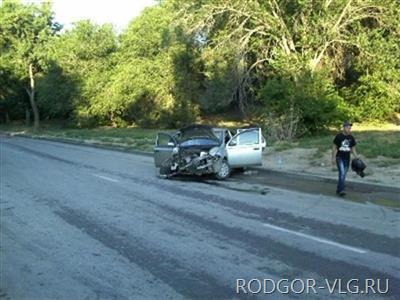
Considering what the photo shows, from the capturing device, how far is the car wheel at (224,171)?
16.7 m

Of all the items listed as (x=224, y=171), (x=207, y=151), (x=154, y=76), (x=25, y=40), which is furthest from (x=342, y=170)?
(x=25, y=40)

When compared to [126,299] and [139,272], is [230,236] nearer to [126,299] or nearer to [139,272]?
[139,272]

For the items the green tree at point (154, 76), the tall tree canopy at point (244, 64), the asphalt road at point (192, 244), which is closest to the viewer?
the asphalt road at point (192, 244)

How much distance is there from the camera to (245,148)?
17547 millimetres

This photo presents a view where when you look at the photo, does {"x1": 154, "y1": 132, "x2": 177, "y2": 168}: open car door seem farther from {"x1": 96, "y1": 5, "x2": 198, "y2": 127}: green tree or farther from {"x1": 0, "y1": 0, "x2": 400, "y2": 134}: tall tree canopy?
{"x1": 96, "y1": 5, "x2": 198, "y2": 127}: green tree

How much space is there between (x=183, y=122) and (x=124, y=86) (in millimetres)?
5507

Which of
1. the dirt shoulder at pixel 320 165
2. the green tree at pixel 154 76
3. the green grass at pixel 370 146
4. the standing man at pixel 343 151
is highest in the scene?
the green tree at pixel 154 76

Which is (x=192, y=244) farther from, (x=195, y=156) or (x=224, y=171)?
(x=224, y=171)

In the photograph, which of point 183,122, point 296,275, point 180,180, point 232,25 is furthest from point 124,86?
point 296,275

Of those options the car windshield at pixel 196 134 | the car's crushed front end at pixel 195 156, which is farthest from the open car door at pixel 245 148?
the car windshield at pixel 196 134

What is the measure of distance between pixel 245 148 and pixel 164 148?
231 centimetres

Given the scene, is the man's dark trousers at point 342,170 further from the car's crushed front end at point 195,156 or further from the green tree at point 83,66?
the green tree at point 83,66

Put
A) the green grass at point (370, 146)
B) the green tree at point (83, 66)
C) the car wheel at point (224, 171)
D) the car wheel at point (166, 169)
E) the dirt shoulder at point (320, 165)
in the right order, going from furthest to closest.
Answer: the green tree at point (83, 66), the green grass at point (370, 146), the car wheel at point (166, 169), the car wheel at point (224, 171), the dirt shoulder at point (320, 165)

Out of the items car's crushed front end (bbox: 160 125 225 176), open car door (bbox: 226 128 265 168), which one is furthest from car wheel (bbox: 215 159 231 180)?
open car door (bbox: 226 128 265 168)
